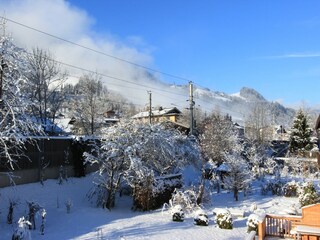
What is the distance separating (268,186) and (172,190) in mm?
7147

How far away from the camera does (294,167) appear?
31.0 meters

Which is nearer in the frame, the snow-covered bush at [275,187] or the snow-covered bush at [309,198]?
the snow-covered bush at [309,198]

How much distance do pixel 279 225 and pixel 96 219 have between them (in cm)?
699

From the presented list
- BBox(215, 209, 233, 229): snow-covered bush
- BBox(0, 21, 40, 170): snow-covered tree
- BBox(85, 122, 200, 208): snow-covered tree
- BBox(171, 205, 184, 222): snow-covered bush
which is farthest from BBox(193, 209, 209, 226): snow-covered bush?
BBox(0, 21, 40, 170): snow-covered tree

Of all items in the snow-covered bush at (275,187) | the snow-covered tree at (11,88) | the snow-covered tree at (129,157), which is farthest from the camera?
the snow-covered bush at (275,187)

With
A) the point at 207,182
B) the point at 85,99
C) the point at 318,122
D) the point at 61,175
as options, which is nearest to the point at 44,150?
the point at 61,175

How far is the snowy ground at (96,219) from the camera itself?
1304 centimetres

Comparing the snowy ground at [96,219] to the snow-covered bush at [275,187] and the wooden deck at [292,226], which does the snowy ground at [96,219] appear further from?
the snow-covered bush at [275,187]

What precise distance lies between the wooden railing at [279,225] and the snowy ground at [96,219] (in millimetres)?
864

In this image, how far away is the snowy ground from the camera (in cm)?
1304

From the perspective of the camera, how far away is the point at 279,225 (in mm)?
14055

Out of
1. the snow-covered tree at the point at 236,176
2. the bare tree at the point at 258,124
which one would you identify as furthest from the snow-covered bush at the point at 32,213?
the bare tree at the point at 258,124

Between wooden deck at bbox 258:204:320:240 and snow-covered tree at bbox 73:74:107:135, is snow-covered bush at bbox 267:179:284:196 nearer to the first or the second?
wooden deck at bbox 258:204:320:240

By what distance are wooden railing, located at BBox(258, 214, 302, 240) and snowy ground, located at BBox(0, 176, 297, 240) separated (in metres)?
0.86
